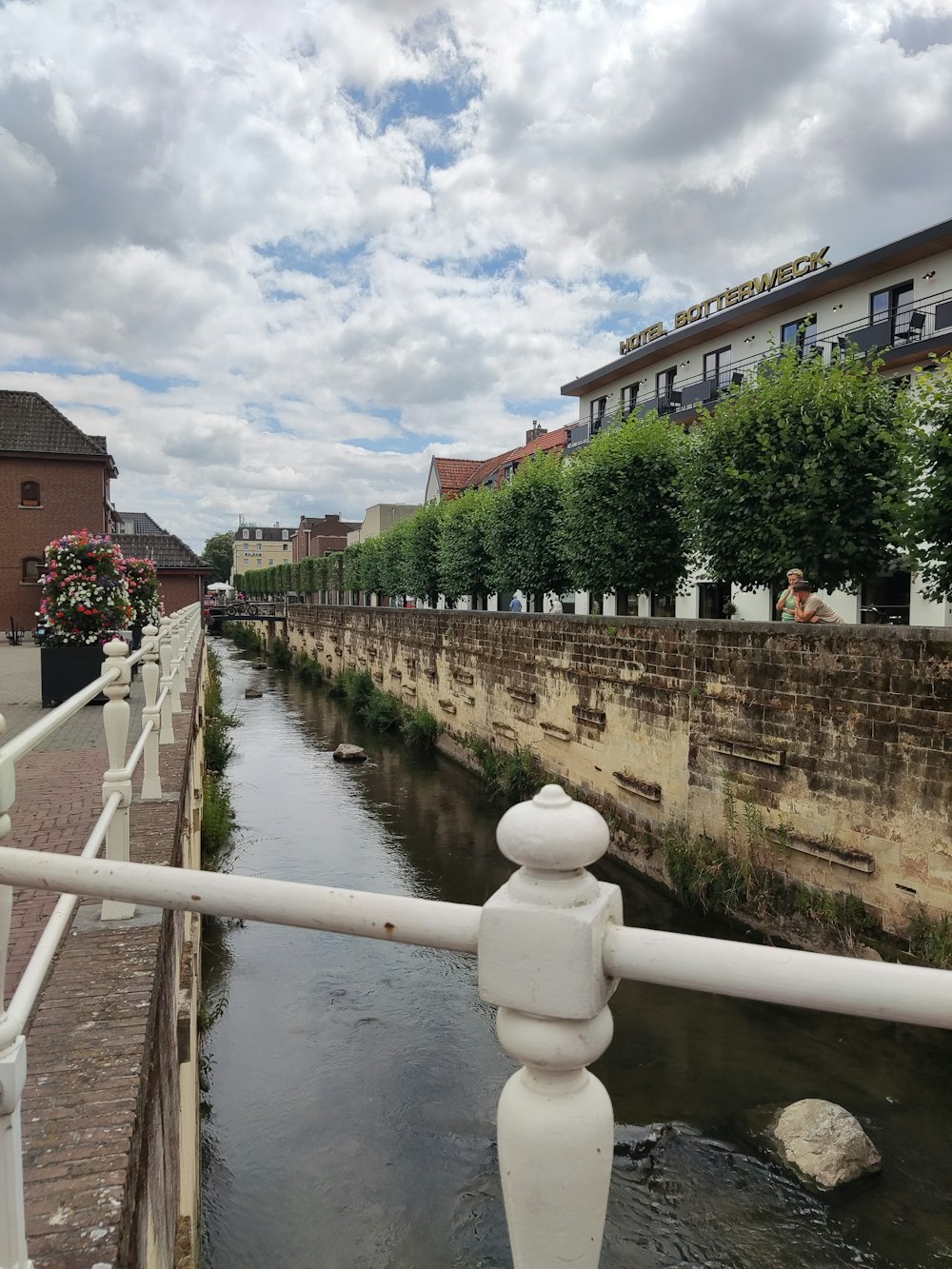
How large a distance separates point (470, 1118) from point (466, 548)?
17565 millimetres

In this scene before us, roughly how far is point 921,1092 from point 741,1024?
135cm

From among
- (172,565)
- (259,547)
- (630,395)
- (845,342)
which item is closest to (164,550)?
(172,565)

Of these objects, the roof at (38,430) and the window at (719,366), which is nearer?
the window at (719,366)

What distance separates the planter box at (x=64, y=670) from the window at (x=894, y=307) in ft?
62.0

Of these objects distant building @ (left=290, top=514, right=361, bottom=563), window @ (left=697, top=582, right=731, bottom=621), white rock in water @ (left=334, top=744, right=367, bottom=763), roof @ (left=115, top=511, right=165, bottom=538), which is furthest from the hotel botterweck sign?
distant building @ (left=290, top=514, right=361, bottom=563)

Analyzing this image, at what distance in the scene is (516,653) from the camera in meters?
15.0

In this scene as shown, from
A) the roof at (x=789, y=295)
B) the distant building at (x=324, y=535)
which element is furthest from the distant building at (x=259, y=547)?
the roof at (x=789, y=295)

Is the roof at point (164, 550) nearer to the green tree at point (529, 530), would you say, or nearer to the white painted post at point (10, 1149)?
the green tree at point (529, 530)

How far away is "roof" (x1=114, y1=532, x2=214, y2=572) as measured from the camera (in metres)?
42.4

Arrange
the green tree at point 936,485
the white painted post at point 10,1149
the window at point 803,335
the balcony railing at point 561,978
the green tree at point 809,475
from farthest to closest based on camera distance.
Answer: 1. the window at point 803,335
2. the green tree at point 809,475
3. the green tree at point 936,485
4. the white painted post at point 10,1149
5. the balcony railing at point 561,978

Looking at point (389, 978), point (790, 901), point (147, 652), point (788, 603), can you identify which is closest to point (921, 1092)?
point (790, 901)

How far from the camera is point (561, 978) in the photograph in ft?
3.71

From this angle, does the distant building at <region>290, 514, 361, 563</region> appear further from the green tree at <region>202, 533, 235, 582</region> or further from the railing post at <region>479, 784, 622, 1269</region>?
the railing post at <region>479, 784, 622, 1269</region>

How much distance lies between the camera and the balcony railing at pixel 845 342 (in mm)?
18734
